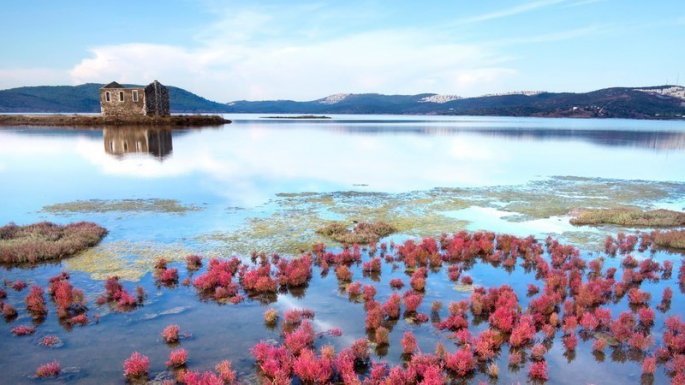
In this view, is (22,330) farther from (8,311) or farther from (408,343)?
(408,343)

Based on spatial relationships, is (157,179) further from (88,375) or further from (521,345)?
(521,345)

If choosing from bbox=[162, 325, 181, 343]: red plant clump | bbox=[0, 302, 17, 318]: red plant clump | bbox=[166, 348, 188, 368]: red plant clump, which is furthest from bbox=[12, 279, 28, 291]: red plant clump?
bbox=[166, 348, 188, 368]: red plant clump

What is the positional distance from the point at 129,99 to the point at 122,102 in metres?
2.03

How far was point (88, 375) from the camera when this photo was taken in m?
8.43

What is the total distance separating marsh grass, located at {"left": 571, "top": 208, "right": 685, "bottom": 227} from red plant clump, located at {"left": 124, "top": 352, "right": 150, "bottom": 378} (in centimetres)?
2002

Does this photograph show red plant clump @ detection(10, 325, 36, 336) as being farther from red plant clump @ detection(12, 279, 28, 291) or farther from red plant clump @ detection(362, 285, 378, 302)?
red plant clump @ detection(362, 285, 378, 302)

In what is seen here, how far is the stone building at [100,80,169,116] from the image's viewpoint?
9481 cm

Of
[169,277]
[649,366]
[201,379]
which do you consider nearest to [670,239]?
[649,366]

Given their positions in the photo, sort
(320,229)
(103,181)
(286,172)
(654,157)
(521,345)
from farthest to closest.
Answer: (654,157) → (286,172) → (103,181) → (320,229) → (521,345)

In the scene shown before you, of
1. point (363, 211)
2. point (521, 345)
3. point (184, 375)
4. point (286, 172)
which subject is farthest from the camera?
point (286, 172)

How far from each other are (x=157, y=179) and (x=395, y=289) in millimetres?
24760

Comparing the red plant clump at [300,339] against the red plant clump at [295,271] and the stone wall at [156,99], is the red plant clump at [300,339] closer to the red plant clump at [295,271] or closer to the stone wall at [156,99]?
the red plant clump at [295,271]

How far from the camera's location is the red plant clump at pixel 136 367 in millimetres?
8305

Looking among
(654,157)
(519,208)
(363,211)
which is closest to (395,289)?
(363,211)
